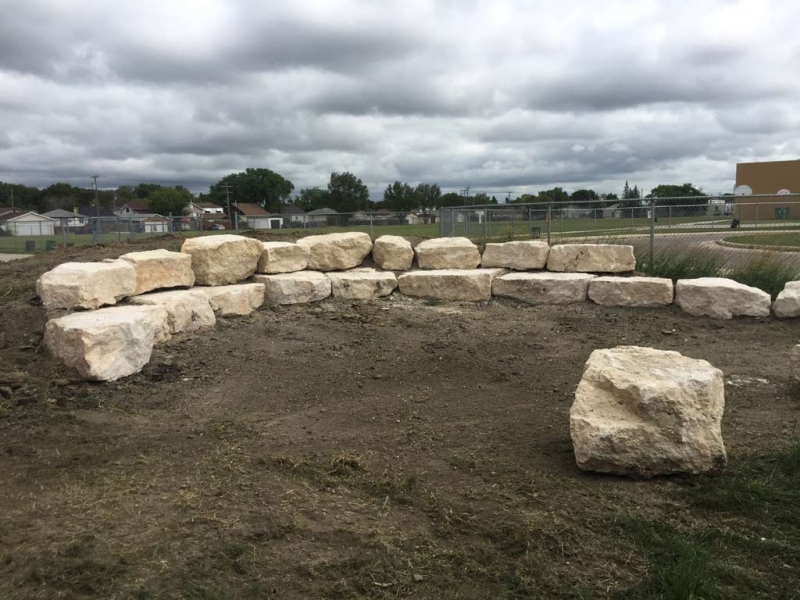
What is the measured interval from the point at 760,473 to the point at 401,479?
7.00 ft

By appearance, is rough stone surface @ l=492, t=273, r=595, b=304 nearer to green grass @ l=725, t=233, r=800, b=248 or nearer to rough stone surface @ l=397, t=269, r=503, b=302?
rough stone surface @ l=397, t=269, r=503, b=302

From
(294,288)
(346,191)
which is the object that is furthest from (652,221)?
Result: (346,191)

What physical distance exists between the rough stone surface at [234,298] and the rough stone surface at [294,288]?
18cm

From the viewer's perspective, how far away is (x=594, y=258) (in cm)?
901

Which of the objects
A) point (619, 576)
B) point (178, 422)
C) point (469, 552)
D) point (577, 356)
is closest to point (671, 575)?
point (619, 576)

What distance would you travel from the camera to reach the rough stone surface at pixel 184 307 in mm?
6535

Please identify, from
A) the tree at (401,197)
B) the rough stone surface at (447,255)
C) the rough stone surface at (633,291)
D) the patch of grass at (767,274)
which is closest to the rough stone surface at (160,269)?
the rough stone surface at (447,255)

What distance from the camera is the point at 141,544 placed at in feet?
9.61

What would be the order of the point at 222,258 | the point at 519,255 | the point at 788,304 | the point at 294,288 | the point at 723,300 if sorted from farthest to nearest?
the point at 519,255 → the point at 294,288 → the point at 222,258 → the point at 723,300 → the point at 788,304

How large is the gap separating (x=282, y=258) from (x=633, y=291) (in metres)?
4.92

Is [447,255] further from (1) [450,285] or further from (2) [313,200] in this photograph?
(2) [313,200]

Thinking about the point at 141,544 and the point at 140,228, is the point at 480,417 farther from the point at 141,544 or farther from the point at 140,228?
the point at 140,228

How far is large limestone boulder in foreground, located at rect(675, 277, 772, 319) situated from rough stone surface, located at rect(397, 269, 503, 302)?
2.66 m

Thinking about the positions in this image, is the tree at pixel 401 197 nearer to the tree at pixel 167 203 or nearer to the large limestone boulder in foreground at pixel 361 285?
the tree at pixel 167 203
